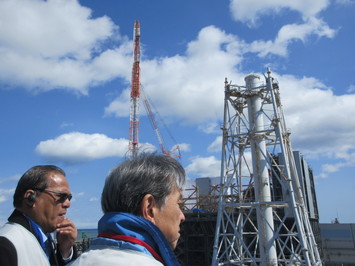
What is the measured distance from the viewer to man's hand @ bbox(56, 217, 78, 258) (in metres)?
3.54

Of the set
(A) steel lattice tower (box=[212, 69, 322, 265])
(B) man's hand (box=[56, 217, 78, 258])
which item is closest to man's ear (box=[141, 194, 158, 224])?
(B) man's hand (box=[56, 217, 78, 258])

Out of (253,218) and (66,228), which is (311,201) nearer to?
(253,218)

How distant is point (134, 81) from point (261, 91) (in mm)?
31054

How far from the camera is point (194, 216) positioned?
1122 inches

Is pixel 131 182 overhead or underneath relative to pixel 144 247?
overhead

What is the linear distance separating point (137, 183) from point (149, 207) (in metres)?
0.18

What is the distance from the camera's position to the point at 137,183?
6.77 feet

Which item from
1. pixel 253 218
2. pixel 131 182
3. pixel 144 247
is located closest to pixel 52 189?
pixel 131 182

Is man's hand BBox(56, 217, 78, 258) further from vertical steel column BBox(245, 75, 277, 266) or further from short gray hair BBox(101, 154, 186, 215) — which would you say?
vertical steel column BBox(245, 75, 277, 266)

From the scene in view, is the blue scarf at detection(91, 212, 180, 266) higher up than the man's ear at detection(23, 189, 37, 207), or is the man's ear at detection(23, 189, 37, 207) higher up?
the man's ear at detection(23, 189, 37, 207)

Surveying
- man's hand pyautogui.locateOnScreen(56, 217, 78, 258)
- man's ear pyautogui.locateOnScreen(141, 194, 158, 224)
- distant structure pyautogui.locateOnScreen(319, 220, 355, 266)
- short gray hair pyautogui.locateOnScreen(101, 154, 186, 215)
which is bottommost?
distant structure pyautogui.locateOnScreen(319, 220, 355, 266)

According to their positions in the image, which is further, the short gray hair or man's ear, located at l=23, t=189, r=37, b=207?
man's ear, located at l=23, t=189, r=37, b=207

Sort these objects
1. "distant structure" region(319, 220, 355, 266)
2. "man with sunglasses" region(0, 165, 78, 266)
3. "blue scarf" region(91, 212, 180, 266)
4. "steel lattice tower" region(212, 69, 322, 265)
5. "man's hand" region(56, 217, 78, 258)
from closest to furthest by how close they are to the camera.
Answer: "blue scarf" region(91, 212, 180, 266)
"man with sunglasses" region(0, 165, 78, 266)
"man's hand" region(56, 217, 78, 258)
"steel lattice tower" region(212, 69, 322, 265)
"distant structure" region(319, 220, 355, 266)

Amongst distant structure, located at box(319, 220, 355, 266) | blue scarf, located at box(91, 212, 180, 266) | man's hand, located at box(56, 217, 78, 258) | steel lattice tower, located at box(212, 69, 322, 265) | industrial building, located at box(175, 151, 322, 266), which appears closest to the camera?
blue scarf, located at box(91, 212, 180, 266)
